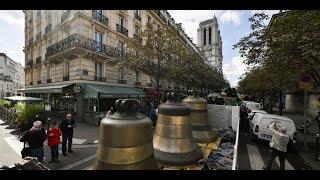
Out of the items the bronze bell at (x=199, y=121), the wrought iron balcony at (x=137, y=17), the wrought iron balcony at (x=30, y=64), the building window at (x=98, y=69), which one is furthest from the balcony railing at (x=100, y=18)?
the bronze bell at (x=199, y=121)

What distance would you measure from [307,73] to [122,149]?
11.6 meters

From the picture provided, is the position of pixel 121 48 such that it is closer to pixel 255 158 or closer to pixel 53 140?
pixel 53 140

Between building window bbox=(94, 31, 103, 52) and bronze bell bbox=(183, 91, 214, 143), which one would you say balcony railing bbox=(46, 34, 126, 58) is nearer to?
building window bbox=(94, 31, 103, 52)

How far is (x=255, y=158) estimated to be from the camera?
28.4 ft

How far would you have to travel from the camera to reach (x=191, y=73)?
2305cm

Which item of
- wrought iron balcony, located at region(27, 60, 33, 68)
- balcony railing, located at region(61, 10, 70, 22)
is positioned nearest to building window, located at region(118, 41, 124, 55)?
balcony railing, located at region(61, 10, 70, 22)

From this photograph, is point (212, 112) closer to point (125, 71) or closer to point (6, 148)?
point (6, 148)

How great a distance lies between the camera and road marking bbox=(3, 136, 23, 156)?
9.68 metres

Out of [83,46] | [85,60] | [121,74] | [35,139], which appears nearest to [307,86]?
[35,139]

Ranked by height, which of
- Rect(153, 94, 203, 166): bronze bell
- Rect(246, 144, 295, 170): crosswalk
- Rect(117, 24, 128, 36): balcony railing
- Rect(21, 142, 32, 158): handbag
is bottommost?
Rect(246, 144, 295, 170): crosswalk

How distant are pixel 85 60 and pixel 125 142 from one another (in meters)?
18.2

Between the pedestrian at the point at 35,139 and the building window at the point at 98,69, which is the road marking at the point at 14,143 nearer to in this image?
the pedestrian at the point at 35,139

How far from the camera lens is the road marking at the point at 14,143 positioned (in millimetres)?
9680
